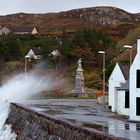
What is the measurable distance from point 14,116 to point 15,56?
194 ft

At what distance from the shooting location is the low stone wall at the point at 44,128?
862 inches

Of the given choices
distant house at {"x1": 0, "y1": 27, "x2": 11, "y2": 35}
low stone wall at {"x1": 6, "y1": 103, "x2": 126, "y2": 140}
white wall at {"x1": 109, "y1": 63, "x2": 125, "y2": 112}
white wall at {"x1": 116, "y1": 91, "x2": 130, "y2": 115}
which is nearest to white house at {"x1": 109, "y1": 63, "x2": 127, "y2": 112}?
white wall at {"x1": 109, "y1": 63, "x2": 125, "y2": 112}

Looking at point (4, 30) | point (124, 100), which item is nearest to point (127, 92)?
point (124, 100)

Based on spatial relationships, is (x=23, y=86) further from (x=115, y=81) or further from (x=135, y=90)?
(x=135, y=90)

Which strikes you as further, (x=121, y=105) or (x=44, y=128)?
(x=121, y=105)

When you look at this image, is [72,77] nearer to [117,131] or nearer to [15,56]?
[15,56]

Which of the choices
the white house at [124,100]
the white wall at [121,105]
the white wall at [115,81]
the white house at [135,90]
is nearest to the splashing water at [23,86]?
the white wall at [115,81]

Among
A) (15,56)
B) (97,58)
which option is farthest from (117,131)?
(15,56)

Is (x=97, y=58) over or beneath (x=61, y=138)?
over

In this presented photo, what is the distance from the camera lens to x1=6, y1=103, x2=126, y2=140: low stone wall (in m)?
21.9

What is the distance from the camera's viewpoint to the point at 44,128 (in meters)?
28.3

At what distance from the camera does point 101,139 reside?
20.2 m

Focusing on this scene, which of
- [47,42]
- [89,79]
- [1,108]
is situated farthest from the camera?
[47,42]

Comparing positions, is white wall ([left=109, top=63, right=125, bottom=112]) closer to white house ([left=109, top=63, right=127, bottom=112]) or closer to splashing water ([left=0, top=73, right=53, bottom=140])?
white house ([left=109, top=63, right=127, bottom=112])
